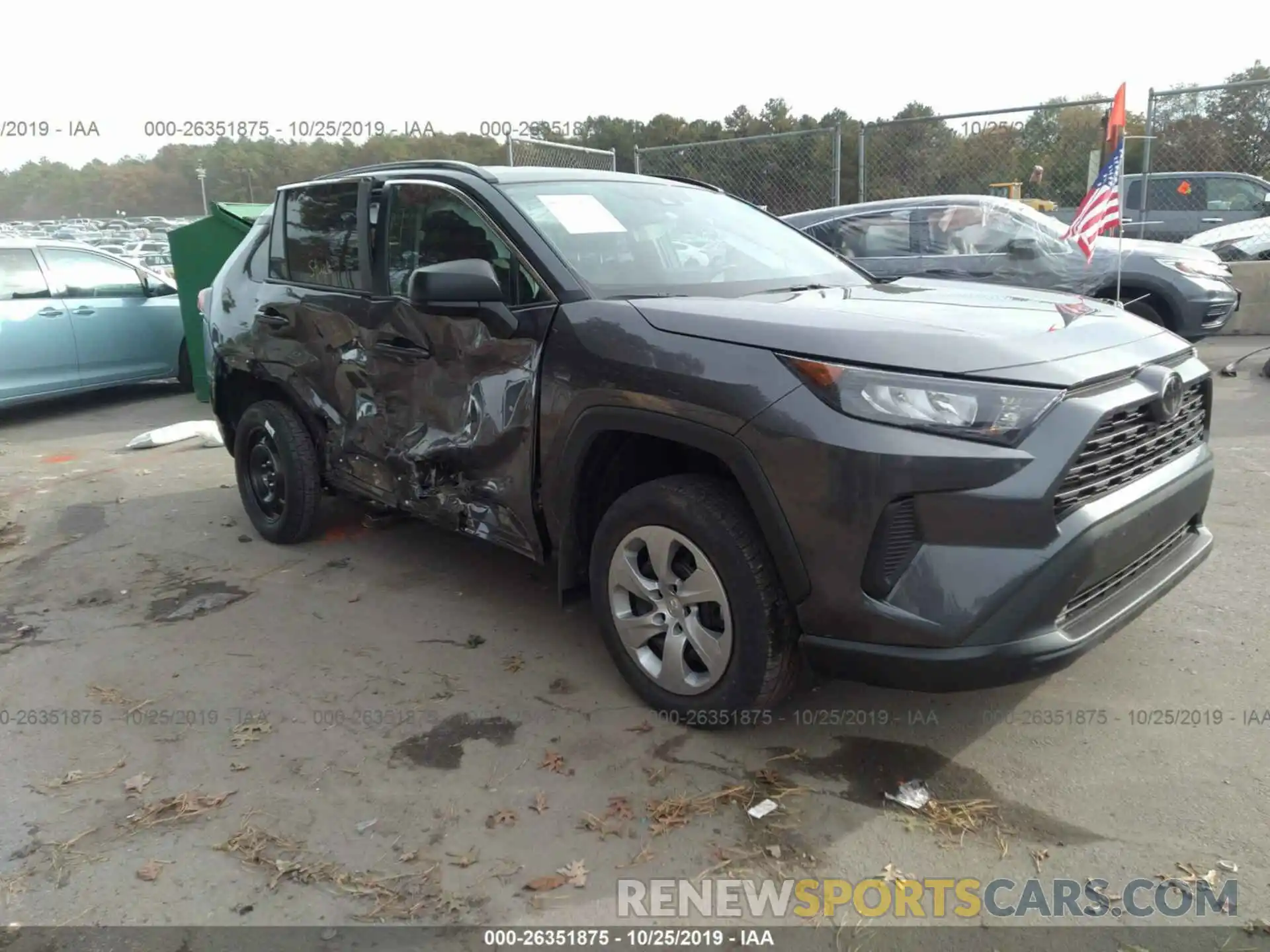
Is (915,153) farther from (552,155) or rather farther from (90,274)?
(90,274)

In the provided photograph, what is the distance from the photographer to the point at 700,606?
2898mm

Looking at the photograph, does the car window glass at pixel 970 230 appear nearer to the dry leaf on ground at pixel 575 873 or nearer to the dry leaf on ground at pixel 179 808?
the dry leaf on ground at pixel 575 873

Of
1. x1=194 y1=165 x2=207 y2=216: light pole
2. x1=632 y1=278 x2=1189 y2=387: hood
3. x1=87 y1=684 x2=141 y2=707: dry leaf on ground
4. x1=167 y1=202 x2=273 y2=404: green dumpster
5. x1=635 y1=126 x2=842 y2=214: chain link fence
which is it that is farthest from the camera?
x1=194 y1=165 x2=207 y2=216: light pole

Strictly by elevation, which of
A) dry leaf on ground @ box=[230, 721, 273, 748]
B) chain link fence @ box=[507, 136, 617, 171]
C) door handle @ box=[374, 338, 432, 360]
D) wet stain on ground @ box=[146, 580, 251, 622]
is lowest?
dry leaf on ground @ box=[230, 721, 273, 748]

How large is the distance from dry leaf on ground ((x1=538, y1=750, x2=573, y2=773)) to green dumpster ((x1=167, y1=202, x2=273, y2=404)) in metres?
6.73

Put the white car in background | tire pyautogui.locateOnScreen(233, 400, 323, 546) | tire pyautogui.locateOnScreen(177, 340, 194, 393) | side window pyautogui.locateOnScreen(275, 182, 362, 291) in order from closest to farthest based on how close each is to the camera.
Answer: side window pyautogui.locateOnScreen(275, 182, 362, 291) → tire pyautogui.locateOnScreen(233, 400, 323, 546) → tire pyautogui.locateOnScreen(177, 340, 194, 393) → the white car in background

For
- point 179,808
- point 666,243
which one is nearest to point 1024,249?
point 666,243

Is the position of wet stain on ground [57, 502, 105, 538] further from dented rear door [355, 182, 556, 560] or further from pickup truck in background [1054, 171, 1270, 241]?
pickup truck in background [1054, 171, 1270, 241]

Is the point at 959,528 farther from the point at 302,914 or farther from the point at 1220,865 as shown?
the point at 302,914

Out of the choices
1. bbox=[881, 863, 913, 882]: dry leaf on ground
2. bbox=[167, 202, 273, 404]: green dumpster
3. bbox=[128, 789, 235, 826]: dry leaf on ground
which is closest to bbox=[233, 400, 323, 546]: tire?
bbox=[128, 789, 235, 826]: dry leaf on ground

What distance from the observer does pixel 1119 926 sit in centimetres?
220

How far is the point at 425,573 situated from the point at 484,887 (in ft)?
7.74

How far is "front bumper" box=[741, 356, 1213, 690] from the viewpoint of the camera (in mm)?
2352

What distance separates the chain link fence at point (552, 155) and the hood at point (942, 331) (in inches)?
297
